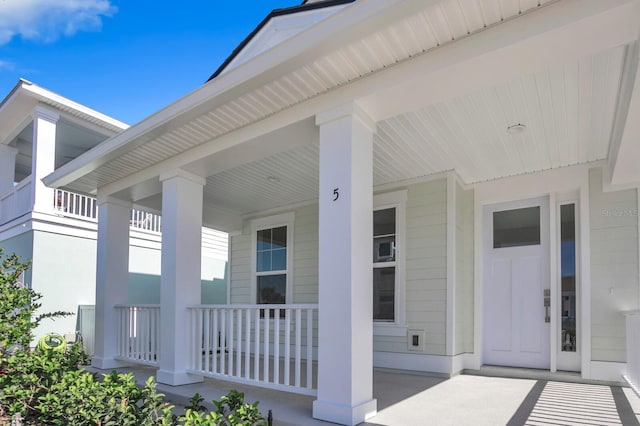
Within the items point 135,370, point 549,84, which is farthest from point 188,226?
point 549,84

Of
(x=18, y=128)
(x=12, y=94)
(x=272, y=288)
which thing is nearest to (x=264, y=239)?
(x=272, y=288)

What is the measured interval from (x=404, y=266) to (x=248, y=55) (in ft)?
12.0

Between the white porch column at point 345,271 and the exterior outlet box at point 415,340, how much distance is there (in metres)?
2.36

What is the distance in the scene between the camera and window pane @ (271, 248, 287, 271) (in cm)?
751

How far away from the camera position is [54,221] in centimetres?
848

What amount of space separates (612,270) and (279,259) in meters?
4.84

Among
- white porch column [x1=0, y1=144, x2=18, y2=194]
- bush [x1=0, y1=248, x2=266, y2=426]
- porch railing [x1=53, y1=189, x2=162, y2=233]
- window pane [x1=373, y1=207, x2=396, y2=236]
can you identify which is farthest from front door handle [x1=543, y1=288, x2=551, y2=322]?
white porch column [x1=0, y1=144, x2=18, y2=194]

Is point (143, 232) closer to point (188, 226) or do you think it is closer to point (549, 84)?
point (188, 226)

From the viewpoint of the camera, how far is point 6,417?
3154 mm

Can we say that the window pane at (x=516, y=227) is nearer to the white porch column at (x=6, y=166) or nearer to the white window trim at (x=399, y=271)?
the white window trim at (x=399, y=271)

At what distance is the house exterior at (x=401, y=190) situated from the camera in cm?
282

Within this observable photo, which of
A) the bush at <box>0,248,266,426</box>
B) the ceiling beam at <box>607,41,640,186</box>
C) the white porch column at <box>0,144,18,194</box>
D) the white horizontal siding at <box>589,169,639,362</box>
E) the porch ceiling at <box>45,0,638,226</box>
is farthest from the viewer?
the white porch column at <box>0,144,18,194</box>

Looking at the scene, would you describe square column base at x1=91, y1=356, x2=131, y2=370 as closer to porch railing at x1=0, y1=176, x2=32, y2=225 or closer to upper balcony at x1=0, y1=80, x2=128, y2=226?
upper balcony at x1=0, y1=80, x2=128, y2=226

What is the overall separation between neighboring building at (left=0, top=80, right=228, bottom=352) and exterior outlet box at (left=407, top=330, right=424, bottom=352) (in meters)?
5.26
